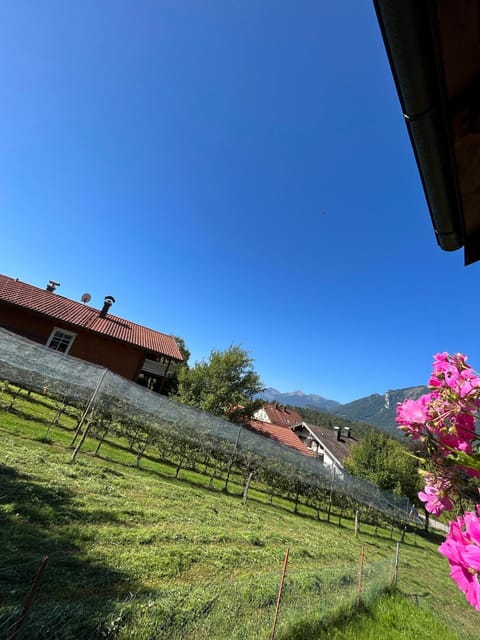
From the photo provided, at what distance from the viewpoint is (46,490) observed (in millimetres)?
5242

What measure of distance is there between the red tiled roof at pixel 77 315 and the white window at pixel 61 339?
75 cm

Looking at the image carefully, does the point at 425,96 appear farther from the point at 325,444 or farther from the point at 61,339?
the point at 325,444

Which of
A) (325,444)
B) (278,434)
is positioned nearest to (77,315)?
(278,434)

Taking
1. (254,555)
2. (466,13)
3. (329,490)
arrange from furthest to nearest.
Answer: 1. (329,490)
2. (254,555)
3. (466,13)

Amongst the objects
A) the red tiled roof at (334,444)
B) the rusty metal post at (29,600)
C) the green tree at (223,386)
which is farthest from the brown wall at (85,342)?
the red tiled roof at (334,444)

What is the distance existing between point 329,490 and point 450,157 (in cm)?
1775

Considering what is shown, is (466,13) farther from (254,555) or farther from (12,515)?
(254,555)

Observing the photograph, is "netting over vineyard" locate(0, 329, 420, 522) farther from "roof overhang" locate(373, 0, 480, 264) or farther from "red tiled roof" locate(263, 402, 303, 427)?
"red tiled roof" locate(263, 402, 303, 427)

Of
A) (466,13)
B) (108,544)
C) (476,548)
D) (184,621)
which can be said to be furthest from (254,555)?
(466,13)

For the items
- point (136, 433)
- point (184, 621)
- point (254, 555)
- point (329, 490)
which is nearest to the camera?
point (184, 621)

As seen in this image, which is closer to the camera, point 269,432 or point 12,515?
point 12,515

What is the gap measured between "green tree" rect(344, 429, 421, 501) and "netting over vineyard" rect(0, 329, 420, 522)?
26.8ft

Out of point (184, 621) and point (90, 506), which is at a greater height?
point (184, 621)

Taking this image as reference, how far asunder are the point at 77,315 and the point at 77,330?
151 cm
